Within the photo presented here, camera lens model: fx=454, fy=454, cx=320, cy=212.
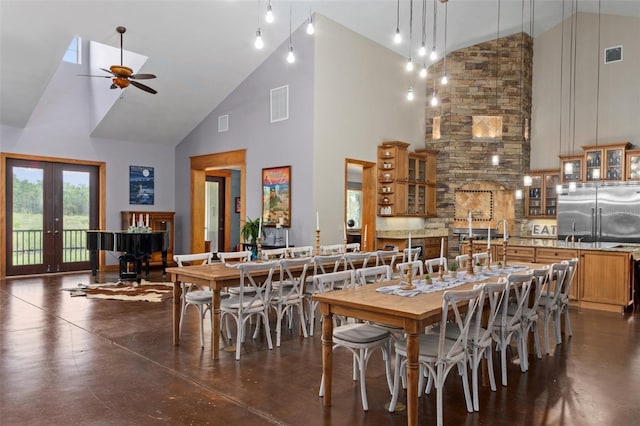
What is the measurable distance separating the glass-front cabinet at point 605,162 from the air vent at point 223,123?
Result: 7811 millimetres

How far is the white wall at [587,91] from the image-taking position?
962 cm

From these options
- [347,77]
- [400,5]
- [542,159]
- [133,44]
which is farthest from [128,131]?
[542,159]

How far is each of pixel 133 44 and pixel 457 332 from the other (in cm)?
740

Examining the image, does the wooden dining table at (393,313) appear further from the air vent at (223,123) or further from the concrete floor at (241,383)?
the air vent at (223,123)

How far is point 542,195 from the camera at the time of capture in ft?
34.6

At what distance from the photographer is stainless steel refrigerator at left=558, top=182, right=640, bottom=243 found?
930cm

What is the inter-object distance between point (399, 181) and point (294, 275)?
5103mm

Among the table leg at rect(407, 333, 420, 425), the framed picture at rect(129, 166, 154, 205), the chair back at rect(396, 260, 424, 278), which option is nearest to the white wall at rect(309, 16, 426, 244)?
the chair back at rect(396, 260, 424, 278)

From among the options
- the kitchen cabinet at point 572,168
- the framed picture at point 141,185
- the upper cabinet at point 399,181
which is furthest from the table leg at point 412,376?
the framed picture at point 141,185

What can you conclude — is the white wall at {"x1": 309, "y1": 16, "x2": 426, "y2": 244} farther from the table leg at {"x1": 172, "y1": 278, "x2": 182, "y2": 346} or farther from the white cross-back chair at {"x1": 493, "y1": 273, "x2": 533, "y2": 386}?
the white cross-back chair at {"x1": 493, "y1": 273, "x2": 533, "y2": 386}

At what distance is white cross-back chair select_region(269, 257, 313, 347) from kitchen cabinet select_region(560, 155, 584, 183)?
736cm

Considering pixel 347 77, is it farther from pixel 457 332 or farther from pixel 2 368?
pixel 2 368

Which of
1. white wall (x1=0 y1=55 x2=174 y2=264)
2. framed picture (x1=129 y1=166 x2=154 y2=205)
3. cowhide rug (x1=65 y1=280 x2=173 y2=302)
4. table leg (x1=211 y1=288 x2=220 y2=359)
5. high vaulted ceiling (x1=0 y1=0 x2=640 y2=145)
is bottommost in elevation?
cowhide rug (x1=65 y1=280 x2=173 y2=302)

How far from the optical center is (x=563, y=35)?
416 inches
